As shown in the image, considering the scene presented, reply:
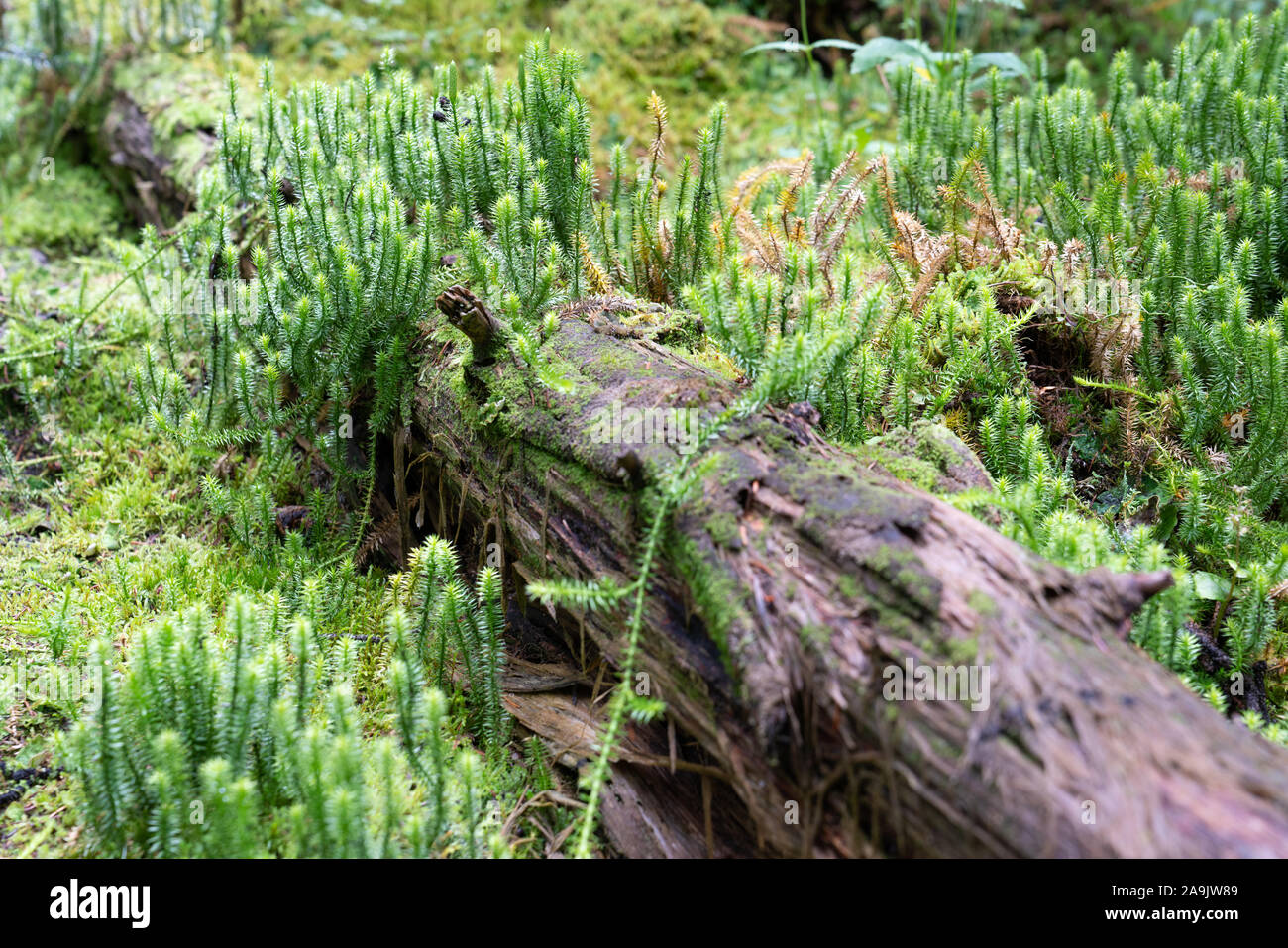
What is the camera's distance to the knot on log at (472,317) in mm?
2715

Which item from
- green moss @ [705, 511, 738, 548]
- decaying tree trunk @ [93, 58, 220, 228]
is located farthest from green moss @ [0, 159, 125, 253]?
green moss @ [705, 511, 738, 548]

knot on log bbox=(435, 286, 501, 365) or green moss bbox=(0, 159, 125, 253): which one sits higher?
green moss bbox=(0, 159, 125, 253)

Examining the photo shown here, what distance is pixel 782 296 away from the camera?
2.72m

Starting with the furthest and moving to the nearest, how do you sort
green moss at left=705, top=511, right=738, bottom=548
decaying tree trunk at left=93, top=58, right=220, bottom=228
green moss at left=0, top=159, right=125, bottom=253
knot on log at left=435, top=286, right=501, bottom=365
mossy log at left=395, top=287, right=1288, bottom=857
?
green moss at left=0, top=159, right=125, bottom=253
decaying tree trunk at left=93, top=58, right=220, bottom=228
knot on log at left=435, top=286, right=501, bottom=365
green moss at left=705, top=511, right=738, bottom=548
mossy log at left=395, top=287, right=1288, bottom=857

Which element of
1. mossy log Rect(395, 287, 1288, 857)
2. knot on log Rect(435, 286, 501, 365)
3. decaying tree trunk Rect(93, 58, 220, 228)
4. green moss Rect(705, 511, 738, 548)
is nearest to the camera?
mossy log Rect(395, 287, 1288, 857)

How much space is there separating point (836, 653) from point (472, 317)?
1.52 meters

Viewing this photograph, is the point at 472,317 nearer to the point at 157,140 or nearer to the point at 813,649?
the point at 813,649

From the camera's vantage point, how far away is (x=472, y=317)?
8.93ft

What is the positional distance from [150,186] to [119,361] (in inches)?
66.1

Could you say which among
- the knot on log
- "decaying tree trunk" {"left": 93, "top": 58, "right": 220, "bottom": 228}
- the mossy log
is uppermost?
"decaying tree trunk" {"left": 93, "top": 58, "right": 220, "bottom": 228}

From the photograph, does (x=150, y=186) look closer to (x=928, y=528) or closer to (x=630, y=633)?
(x=630, y=633)

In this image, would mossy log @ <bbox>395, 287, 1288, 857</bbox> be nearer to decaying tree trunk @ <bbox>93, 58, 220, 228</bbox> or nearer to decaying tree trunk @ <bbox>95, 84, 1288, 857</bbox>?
decaying tree trunk @ <bbox>95, 84, 1288, 857</bbox>

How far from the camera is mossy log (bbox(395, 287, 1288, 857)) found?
5.27 feet

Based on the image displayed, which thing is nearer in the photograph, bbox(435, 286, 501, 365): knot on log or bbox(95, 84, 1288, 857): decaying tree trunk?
bbox(95, 84, 1288, 857): decaying tree trunk
